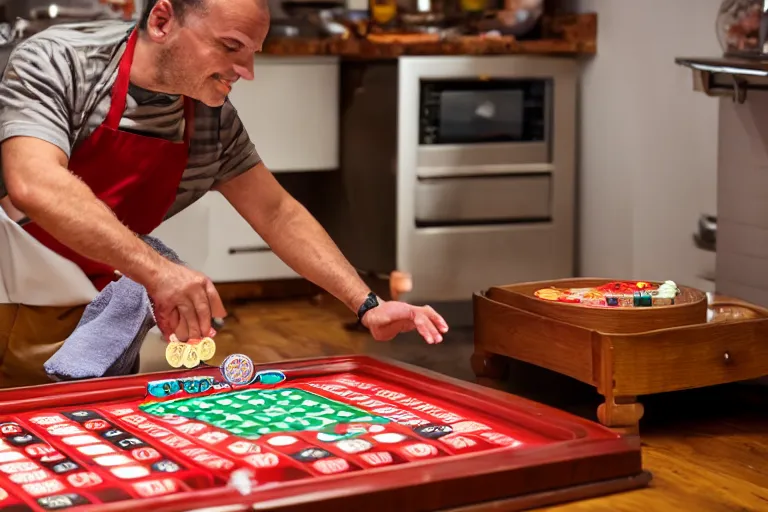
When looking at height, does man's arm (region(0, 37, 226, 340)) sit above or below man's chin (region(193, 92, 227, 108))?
below

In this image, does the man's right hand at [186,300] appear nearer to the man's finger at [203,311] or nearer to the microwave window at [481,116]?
the man's finger at [203,311]

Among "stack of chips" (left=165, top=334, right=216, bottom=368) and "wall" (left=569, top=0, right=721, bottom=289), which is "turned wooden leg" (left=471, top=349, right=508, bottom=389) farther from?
"wall" (left=569, top=0, right=721, bottom=289)

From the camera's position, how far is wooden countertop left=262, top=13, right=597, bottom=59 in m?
3.61

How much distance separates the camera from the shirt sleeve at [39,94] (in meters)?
1.93

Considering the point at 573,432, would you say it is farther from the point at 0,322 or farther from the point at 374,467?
the point at 0,322

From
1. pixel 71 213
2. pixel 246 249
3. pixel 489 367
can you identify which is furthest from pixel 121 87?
pixel 246 249

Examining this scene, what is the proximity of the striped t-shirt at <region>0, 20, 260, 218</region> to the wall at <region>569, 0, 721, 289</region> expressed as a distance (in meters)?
1.61

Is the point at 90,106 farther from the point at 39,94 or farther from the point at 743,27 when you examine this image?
the point at 743,27

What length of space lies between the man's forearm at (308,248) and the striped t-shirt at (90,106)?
5.0 inches

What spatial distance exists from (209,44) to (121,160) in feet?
0.91

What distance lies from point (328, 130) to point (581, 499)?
8.17ft

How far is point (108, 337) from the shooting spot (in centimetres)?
199

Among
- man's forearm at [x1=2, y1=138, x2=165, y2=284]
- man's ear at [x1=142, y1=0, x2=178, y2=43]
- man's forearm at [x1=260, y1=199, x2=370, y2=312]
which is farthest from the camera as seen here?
man's forearm at [x1=260, y1=199, x2=370, y2=312]

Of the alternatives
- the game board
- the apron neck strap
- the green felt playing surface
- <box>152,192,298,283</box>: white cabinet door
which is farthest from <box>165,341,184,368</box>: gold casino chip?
<box>152,192,298,283</box>: white cabinet door
